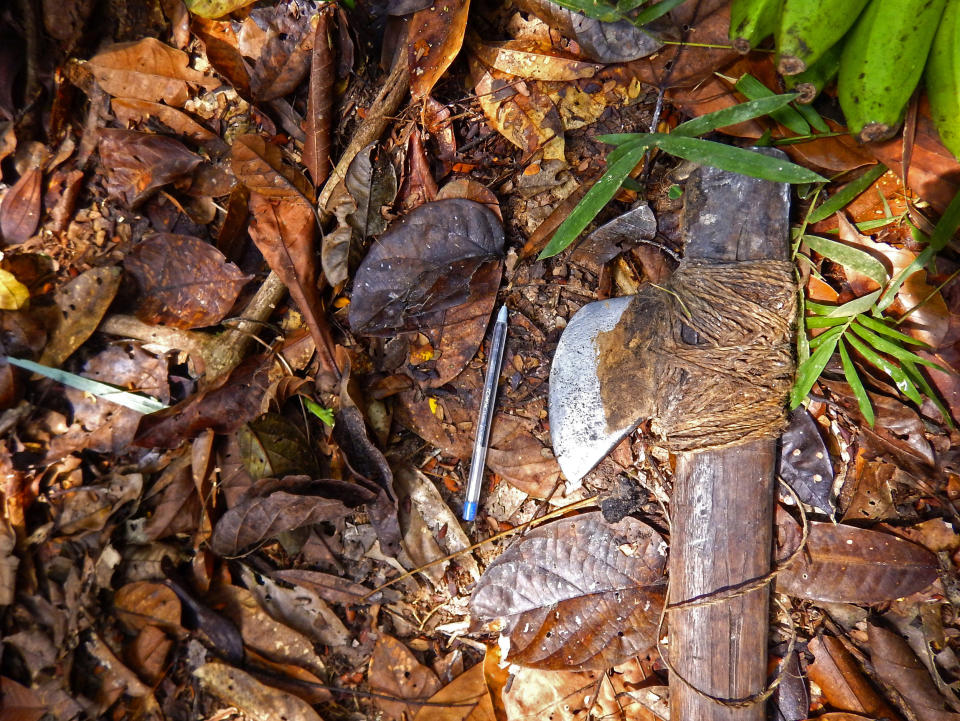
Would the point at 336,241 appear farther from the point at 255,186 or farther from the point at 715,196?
the point at 715,196

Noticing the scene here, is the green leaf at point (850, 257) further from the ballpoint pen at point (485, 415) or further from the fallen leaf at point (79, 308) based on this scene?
the fallen leaf at point (79, 308)

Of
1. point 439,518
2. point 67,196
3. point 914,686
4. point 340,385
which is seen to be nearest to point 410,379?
point 340,385

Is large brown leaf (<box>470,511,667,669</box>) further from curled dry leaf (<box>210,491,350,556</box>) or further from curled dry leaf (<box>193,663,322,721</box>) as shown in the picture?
curled dry leaf (<box>193,663,322,721</box>)

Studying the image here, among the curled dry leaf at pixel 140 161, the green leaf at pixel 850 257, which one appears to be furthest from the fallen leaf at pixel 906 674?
the curled dry leaf at pixel 140 161

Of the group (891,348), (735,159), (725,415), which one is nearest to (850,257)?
(891,348)

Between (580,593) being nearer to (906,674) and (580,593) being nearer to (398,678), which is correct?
(398,678)

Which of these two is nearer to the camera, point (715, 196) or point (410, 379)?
point (715, 196)

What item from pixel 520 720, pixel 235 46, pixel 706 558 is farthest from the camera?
pixel 235 46

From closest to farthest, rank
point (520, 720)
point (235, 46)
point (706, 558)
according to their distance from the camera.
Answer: point (706, 558), point (520, 720), point (235, 46)
